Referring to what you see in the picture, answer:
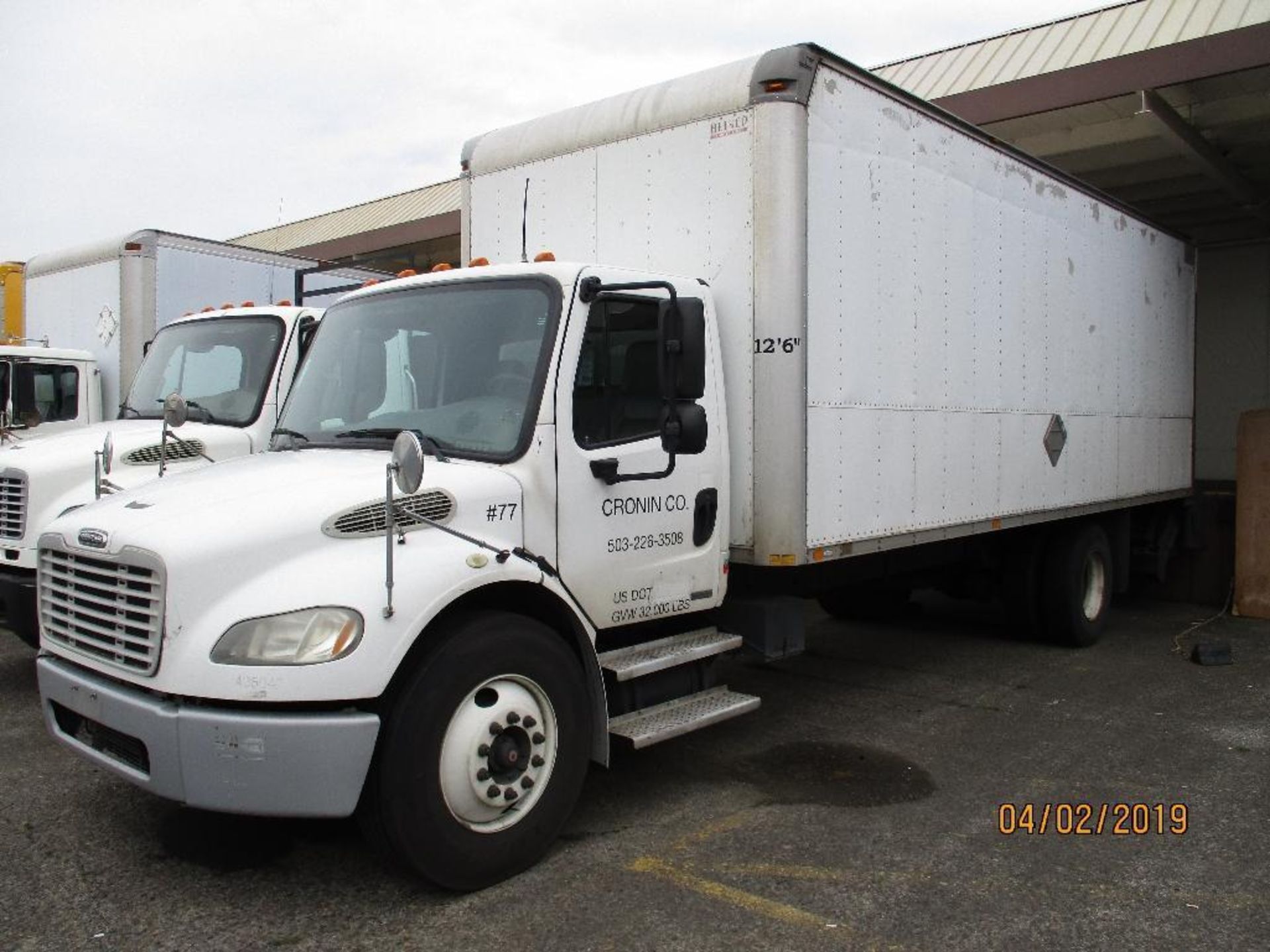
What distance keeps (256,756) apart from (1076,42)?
401 inches

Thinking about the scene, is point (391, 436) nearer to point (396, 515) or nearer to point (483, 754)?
point (396, 515)

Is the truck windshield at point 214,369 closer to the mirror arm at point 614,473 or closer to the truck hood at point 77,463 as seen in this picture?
the truck hood at point 77,463

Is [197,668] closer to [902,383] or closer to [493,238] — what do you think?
[493,238]

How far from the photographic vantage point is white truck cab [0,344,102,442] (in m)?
8.98

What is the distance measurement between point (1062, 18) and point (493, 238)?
7472 mm

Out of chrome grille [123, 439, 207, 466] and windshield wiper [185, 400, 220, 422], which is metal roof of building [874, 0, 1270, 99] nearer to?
windshield wiper [185, 400, 220, 422]

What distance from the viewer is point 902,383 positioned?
6305 mm

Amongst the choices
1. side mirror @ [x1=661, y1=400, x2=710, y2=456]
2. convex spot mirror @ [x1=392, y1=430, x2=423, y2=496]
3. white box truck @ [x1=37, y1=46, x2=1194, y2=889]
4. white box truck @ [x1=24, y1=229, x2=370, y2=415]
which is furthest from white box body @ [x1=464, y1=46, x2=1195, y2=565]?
white box truck @ [x1=24, y1=229, x2=370, y2=415]

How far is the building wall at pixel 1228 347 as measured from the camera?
1455cm

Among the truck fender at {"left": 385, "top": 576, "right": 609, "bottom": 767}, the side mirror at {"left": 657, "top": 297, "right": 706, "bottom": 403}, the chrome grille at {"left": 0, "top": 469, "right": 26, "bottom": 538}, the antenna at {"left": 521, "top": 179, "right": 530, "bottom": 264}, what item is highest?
the antenna at {"left": 521, "top": 179, "right": 530, "bottom": 264}

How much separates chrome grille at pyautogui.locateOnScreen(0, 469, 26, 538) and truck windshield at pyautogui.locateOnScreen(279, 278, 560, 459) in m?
2.61

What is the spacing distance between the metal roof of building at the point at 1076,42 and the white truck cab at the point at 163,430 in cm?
707
